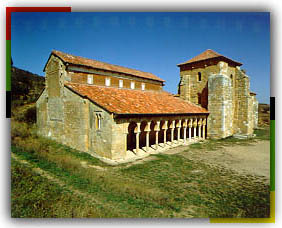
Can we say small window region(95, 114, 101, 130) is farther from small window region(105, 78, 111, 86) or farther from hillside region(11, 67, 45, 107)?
small window region(105, 78, 111, 86)

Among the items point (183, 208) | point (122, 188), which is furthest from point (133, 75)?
point (183, 208)

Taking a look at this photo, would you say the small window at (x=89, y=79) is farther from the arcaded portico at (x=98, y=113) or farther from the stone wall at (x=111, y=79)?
the stone wall at (x=111, y=79)

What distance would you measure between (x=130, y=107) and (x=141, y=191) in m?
6.13

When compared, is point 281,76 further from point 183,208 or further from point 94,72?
point 94,72

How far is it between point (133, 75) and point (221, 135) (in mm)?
10528

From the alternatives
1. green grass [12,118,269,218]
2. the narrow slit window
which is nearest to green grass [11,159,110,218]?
green grass [12,118,269,218]

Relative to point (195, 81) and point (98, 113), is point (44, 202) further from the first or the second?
point (195, 81)

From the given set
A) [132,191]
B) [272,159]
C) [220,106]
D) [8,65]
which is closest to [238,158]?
[272,159]

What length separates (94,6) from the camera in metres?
5.25

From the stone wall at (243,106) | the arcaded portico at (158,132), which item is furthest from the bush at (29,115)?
the stone wall at (243,106)

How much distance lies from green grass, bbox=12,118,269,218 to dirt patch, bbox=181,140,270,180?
0.89m

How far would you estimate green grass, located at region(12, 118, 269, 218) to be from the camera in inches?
185

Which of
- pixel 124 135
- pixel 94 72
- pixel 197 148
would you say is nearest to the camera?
pixel 124 135

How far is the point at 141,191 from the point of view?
573 cm
